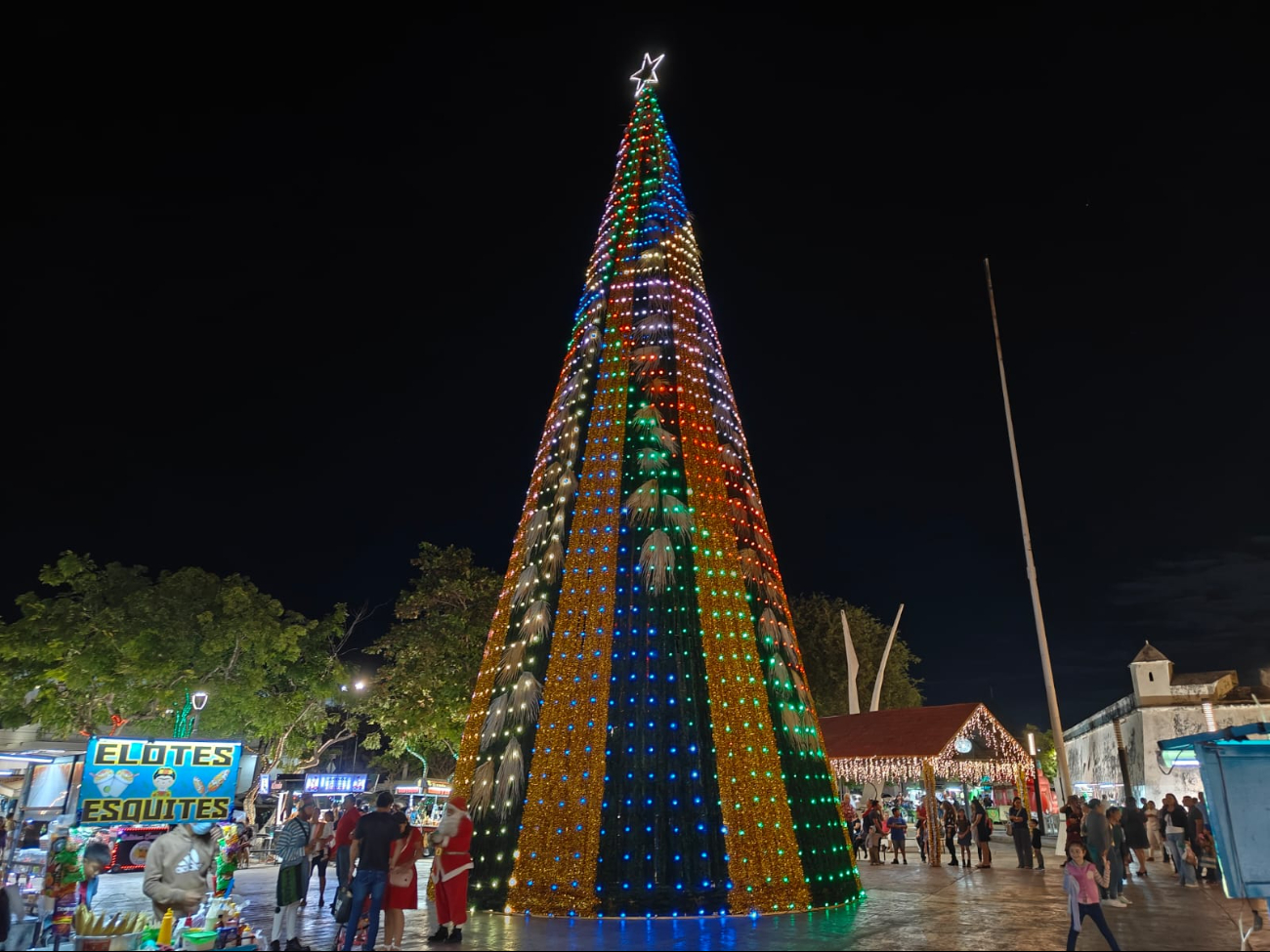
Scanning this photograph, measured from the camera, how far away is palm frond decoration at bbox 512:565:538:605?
424 inches

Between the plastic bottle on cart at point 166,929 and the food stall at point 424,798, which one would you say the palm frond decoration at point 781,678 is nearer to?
the plastic bottle on cart at point 166,929

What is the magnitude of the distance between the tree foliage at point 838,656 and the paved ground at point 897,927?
28164 millimetres

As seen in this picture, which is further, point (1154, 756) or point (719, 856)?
point (1154, 756)

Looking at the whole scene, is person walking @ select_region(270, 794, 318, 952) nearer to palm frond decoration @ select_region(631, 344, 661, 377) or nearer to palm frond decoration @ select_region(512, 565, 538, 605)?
palm frond decoration @ select_region(512, 565, 538, 605)

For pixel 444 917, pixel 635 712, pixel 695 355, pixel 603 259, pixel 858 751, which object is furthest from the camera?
pixel 858 751

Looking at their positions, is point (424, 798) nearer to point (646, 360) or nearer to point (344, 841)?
point (344, 841)

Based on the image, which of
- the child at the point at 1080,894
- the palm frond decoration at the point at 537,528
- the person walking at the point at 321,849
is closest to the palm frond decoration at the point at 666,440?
the palm frond decoration at the point at 537,528

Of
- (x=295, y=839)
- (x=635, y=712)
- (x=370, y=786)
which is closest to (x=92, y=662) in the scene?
(x=370, y=786)

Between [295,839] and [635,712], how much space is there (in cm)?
389

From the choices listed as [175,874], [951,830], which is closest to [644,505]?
[175,874]

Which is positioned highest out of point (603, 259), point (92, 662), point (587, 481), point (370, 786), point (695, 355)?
point (603, 259)

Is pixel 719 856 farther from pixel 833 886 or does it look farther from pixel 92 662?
pixel 92 662

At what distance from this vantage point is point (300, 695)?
2702 centimetres

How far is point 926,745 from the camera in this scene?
1636 cm
